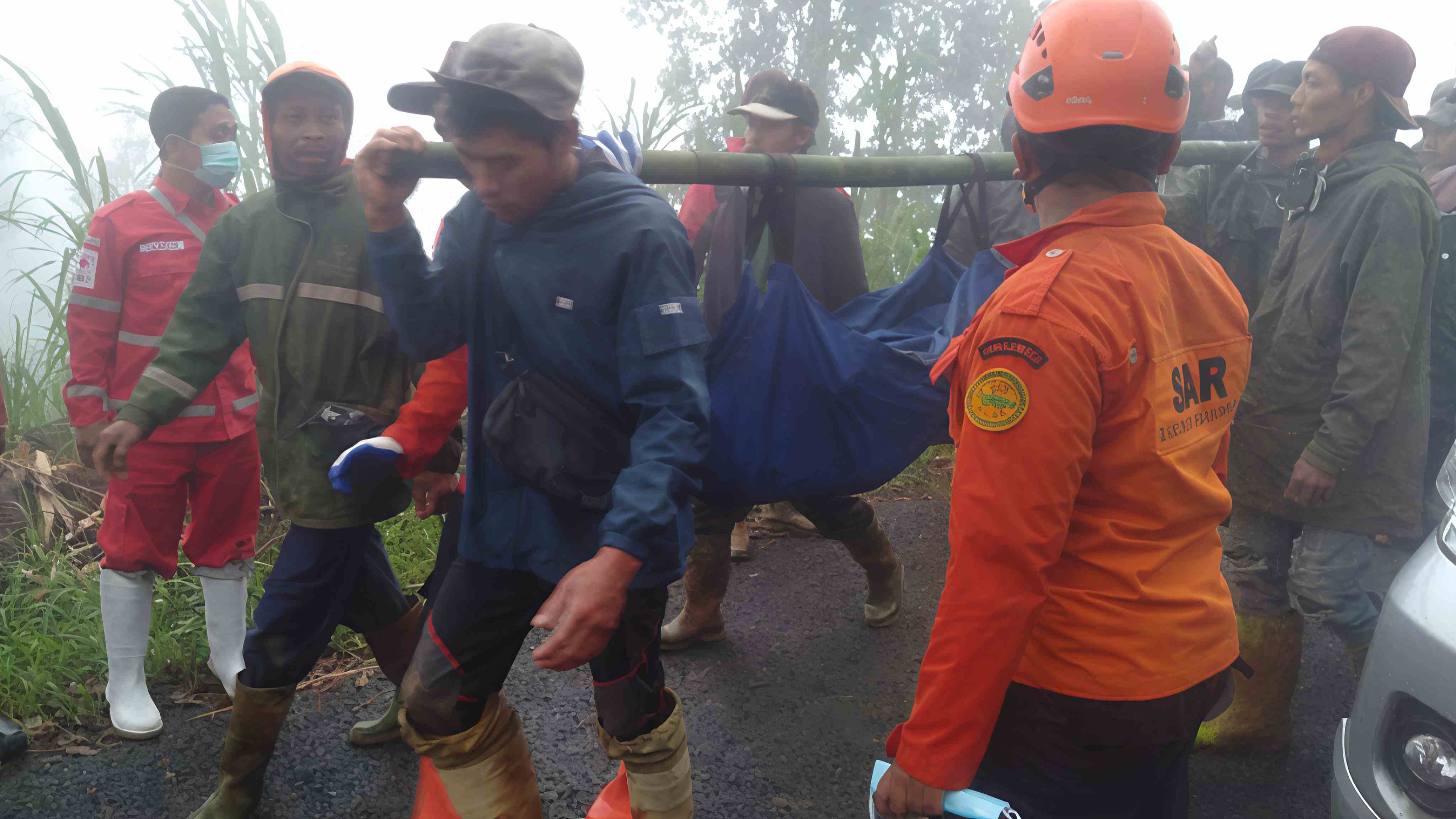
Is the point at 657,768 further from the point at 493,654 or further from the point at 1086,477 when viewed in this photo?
the point at 1086,477

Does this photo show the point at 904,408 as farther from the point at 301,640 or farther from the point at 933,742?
the point at 301,640

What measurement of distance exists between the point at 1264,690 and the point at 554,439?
8.59 ft

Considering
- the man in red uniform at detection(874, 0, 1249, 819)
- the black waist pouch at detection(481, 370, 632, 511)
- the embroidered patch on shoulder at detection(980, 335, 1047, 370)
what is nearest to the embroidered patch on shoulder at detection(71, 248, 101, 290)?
the black waist pouch at detection(481, 370, 632, 511)

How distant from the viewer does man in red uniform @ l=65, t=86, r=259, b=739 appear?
10.5ft

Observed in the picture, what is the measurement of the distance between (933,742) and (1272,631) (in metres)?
2.31

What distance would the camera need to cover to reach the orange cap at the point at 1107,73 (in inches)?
54.2

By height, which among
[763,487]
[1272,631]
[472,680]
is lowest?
[1272,631]

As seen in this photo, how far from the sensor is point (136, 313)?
3.39m

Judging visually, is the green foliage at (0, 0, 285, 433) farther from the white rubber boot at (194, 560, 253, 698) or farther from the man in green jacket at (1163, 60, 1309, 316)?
the man in green jacket at (1163, 60, 1309, 316)

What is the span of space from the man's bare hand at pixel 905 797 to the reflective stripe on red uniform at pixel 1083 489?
0.02 metres

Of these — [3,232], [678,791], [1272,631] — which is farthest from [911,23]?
[678,791]

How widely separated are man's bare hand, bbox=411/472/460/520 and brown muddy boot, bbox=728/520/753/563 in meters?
2.28

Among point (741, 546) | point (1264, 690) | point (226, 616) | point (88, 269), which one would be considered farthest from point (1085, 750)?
point (88, 269)

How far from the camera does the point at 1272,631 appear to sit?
3.06 metres
